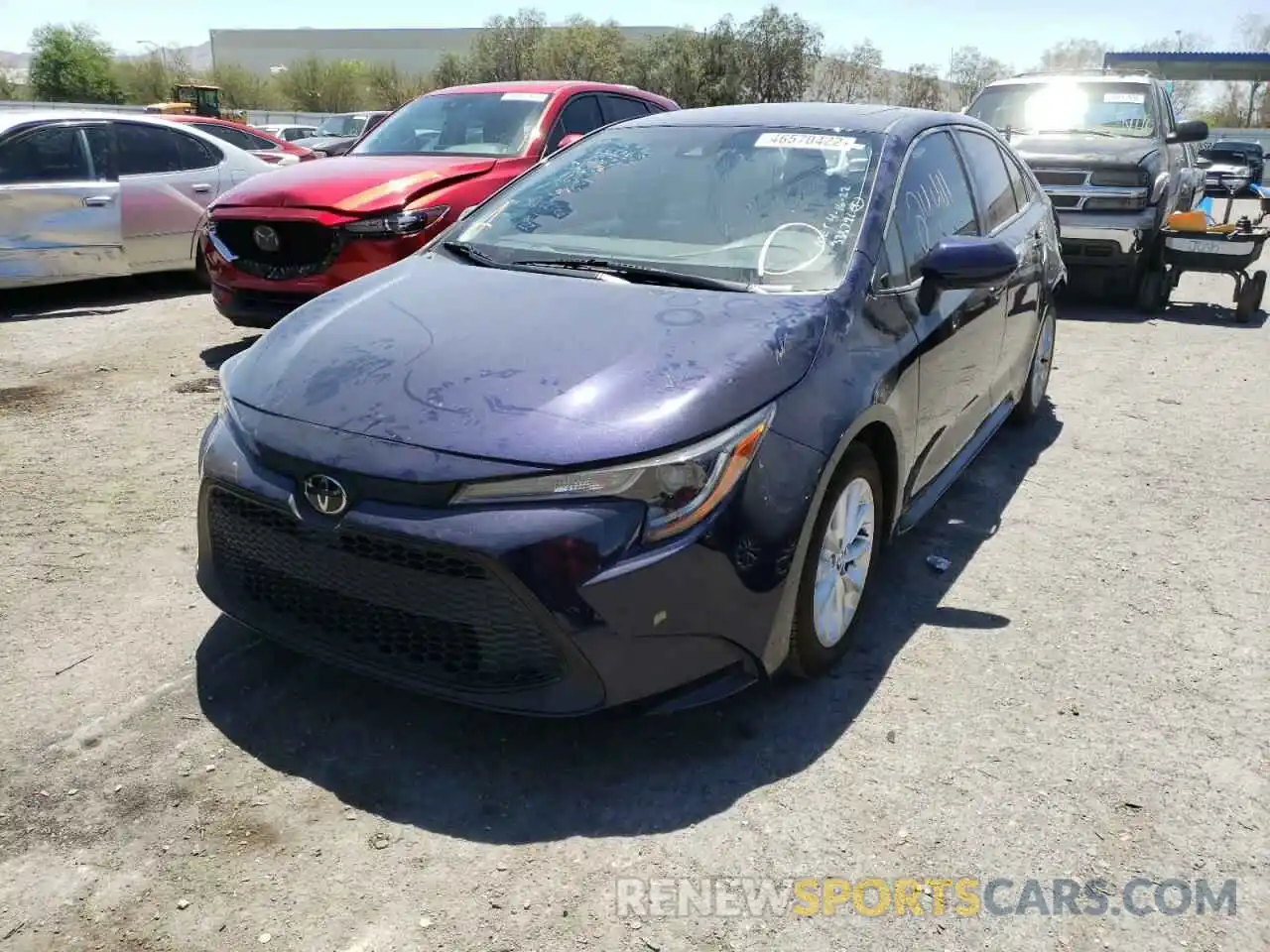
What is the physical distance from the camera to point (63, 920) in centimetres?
222

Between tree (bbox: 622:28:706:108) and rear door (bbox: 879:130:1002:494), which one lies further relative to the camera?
tree (bbox: 622:28:706:108)

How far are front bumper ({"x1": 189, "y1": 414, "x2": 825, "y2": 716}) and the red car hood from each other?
361 cm

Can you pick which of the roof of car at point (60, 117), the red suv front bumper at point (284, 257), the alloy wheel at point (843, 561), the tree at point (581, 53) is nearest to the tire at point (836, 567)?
the alloy wheel at point (843, 561)

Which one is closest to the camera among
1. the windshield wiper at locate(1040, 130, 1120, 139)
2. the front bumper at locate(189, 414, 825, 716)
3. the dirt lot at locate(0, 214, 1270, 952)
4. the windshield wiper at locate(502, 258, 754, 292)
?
the dirt lot at locate(0, 214, 1270, 952)

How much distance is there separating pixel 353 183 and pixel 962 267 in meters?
4.04

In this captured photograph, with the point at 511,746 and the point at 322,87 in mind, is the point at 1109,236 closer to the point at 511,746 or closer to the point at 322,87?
the point at 511,746

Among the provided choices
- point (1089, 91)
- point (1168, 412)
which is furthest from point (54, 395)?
point (1089, 91)

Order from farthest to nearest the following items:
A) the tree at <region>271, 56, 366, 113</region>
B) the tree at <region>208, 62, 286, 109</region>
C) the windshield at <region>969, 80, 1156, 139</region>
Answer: the tree at <region>271, 56, 366, 113</region> < the tree at <region>208, 62, 286, 109</region> < the windshield at <region>969, 80, 1156, 139</region>

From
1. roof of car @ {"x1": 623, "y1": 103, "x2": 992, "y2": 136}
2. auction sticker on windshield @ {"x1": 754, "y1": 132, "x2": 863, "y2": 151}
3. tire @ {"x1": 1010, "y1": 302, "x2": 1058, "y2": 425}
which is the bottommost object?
tire @ {"x1": 1010, "y1": 302, "x2": 1058, "y2": 425}

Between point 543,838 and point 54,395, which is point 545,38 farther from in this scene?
point 543,838

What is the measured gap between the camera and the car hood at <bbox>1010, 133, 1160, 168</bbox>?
9.01 m

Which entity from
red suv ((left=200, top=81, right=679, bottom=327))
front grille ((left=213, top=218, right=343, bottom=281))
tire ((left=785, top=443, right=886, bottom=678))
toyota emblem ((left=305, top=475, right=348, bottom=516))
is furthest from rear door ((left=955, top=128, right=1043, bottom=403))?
front grille ((left=213, top=218, right=343, bottom=281))

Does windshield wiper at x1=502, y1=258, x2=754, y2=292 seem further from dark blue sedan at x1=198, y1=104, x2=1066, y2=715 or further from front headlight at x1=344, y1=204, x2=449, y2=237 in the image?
front headlight at x1=344, y1=204, x2=449, y2=237

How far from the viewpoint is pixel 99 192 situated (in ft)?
26.3
